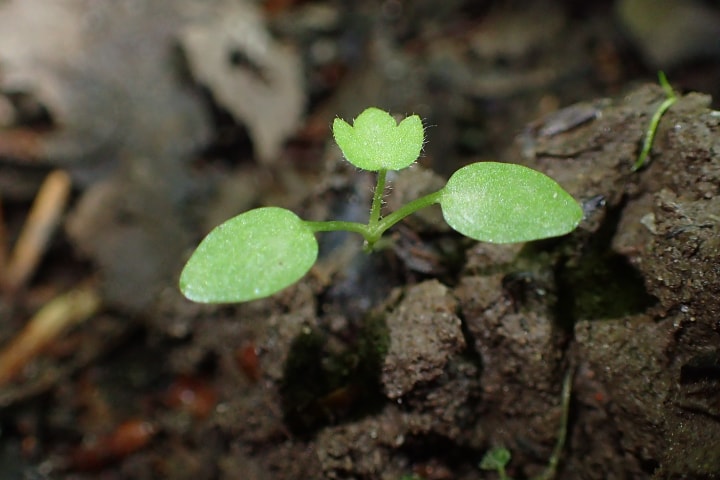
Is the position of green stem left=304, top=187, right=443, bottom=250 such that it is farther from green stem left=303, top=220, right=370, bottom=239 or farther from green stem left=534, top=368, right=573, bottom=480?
green stem left=534, top=368, right=573, bottom=480

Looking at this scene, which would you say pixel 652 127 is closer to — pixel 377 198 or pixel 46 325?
pixel 377 198

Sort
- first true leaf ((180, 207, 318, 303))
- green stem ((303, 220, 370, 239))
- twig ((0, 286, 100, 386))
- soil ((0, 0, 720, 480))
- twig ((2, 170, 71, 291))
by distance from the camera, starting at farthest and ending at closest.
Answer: twig ((2, 170, 71, 291)) → twig ((0, 286, 100, 386)) → soil ((0, 0, 720, 480)) → green stem ((303, 220, 370, 239)) → first true leaf ((180, 207, 318, 303))

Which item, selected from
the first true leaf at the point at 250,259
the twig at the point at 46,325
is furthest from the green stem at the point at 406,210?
the twig at the point at 46,325

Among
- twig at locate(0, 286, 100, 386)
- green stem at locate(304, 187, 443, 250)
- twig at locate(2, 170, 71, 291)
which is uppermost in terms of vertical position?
green stem at locate(304, 187, 443, 250)

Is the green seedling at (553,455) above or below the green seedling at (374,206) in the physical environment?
below

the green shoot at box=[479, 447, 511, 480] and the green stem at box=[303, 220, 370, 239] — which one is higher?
the green stem at box=[303, 220, 370, 239]

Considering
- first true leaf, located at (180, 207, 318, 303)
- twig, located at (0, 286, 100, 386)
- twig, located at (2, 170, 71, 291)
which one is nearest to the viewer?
first true leaf, located at (180, 207, 318, 303)

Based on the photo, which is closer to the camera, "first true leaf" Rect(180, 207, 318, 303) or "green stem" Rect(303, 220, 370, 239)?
"first true leaf" Rect(180, 207, 318, 303)

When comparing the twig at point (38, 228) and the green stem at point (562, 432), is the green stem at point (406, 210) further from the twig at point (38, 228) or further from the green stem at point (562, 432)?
the twig at point (38, 228)

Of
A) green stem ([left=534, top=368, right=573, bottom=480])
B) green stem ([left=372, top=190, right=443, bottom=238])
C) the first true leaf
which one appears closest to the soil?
green stem ([left=534, top=368, right=573, bottom=480])
